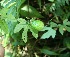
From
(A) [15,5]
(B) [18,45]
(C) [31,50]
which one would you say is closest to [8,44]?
(B) [18,45]

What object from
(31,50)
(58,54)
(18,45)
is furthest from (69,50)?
(18,45)

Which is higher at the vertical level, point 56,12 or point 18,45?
point 56,12

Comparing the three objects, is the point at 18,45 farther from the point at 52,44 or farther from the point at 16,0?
the point at 16,0

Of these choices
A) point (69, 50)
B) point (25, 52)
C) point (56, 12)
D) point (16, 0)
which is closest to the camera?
point (16, 0)

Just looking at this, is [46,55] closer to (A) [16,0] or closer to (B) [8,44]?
(B) [8,44]

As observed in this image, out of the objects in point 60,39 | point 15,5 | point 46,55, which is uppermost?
point 15,5

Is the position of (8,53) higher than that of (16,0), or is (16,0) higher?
(16,0)

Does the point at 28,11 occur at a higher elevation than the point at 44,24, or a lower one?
higher

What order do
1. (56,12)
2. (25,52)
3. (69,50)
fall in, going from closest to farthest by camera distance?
1. (56,12)
2. (69,50)
3. (25,52)

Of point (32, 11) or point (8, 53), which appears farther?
point (8, 53)
